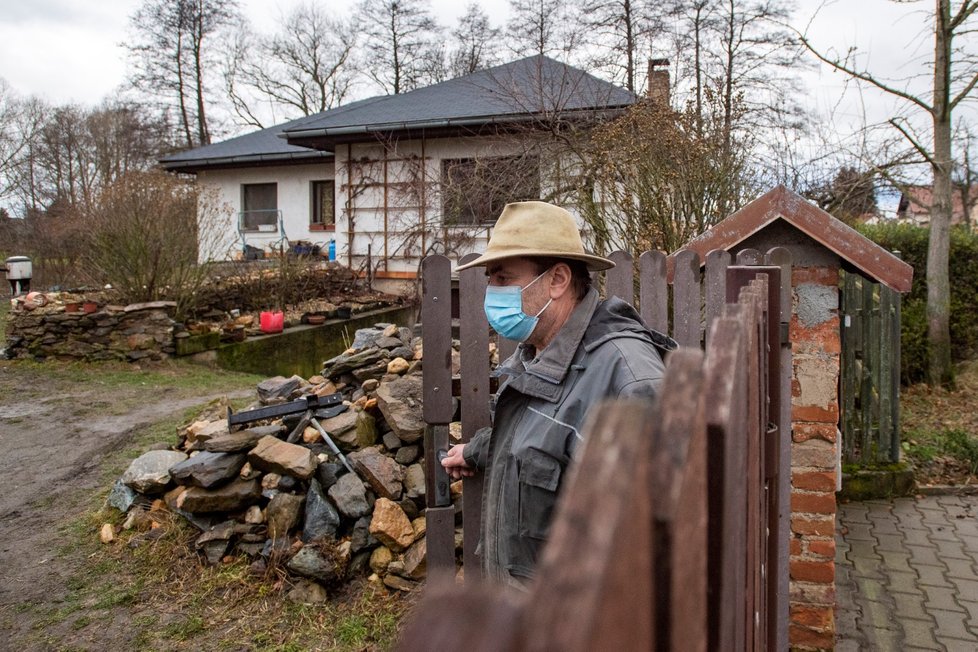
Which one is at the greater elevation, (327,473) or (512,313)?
(512,313)

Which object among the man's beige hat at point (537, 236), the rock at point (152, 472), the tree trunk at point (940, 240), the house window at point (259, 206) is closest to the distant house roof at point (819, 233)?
the man's beige hat at point (537, 236)

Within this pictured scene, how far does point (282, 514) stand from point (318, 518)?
0.25 m

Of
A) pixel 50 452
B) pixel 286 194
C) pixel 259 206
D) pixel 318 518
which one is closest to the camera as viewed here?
pixel 318 518

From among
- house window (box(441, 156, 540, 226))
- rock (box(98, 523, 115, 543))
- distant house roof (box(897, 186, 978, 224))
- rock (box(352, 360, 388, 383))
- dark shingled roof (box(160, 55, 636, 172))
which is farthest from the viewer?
dark shingled roof (box(160, 55, 636, 172))

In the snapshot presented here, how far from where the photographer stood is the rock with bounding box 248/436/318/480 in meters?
4.92

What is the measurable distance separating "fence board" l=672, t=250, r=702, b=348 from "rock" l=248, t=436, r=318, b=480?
2778 millimetres

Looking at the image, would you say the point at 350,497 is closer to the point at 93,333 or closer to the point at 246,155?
the point at 93,333

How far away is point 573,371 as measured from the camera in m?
2.09

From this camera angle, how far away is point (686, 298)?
3.30m

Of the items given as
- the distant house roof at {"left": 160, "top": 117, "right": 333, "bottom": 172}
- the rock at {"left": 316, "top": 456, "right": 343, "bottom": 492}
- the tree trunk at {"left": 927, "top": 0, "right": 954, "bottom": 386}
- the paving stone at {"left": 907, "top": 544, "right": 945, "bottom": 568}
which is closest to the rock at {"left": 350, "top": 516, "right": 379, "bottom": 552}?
the rock at {"left": 316, "top": 456, "right": 343, "bottom": 492}

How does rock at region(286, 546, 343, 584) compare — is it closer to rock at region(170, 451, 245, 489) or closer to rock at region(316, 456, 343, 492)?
rock at region(316, 456, 343, 492)

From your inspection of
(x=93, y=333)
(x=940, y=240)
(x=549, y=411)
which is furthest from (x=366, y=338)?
(x=940, y=240)

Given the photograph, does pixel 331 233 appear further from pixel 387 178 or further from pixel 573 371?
pixel 573 371

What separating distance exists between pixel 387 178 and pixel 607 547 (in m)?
19.0
